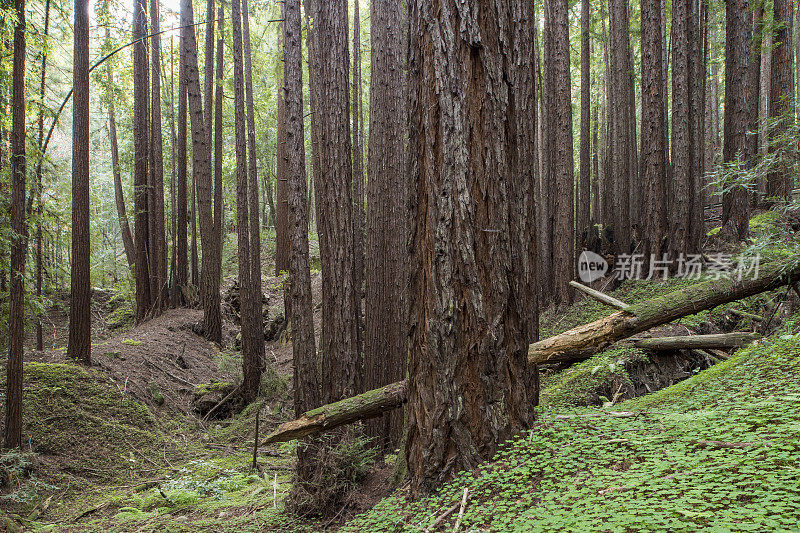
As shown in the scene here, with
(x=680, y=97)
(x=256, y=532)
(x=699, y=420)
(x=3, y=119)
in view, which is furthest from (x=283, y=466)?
(x=680, y=97)

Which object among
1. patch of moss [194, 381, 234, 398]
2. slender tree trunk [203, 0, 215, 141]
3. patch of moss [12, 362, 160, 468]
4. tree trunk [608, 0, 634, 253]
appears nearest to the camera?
patch of moss [12, 362, 160, 468]

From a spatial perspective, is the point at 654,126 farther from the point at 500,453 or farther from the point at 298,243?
the point at 500,453

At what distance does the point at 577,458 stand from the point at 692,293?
17.1 ft

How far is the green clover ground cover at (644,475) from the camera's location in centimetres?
200

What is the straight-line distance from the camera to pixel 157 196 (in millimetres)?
12781

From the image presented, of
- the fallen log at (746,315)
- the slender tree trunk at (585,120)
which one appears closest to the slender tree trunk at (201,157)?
the slender tree trunk at (585,120)

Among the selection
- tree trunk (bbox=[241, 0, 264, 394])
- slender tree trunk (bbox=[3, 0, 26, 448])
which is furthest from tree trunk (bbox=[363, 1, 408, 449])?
slender tree trunk (bbox=[3, 0, 26, 448])

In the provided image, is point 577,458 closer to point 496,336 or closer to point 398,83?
point 496,336

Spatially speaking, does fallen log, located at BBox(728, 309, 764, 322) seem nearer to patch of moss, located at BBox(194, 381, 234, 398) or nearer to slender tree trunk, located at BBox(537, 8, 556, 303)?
slender tree trunk, located at BBox(537, 8, 556, 303)

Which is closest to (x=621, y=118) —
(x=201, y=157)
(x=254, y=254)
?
(x=254, y=254)

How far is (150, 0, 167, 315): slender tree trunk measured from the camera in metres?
12.8

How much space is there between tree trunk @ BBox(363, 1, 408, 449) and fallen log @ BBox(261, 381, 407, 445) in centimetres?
256

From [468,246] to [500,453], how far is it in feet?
4.26

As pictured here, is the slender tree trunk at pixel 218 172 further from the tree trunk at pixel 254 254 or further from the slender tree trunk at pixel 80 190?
the slender tree trunk at pixel 80 190
